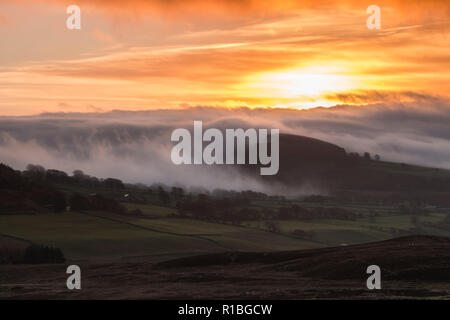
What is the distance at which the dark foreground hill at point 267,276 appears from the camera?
8069 cm

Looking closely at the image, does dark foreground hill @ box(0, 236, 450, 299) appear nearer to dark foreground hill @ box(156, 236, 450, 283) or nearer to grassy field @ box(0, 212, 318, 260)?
dark foreground hill @ box(156, 236, 450, 283)

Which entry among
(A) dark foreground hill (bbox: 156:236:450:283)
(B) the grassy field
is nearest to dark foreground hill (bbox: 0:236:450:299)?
(A) dark foreground hill (bbox: 156:236:450:283)

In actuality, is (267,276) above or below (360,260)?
below

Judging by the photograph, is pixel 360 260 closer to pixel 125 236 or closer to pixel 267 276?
pixel 267 276

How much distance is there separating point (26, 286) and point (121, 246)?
66413 mm

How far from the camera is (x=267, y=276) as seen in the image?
9838cm

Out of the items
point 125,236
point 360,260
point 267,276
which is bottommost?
point 267,276

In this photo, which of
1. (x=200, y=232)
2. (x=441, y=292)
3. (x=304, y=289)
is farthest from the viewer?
(x=200, y=232)

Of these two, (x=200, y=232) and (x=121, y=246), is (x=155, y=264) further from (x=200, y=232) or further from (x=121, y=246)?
(x=200, y=232)

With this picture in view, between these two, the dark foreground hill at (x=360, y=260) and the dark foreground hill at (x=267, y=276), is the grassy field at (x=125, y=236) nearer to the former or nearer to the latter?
the dark foreground hill at (x=267, y=276)

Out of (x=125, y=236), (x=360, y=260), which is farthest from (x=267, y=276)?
(x=125, y=236)
